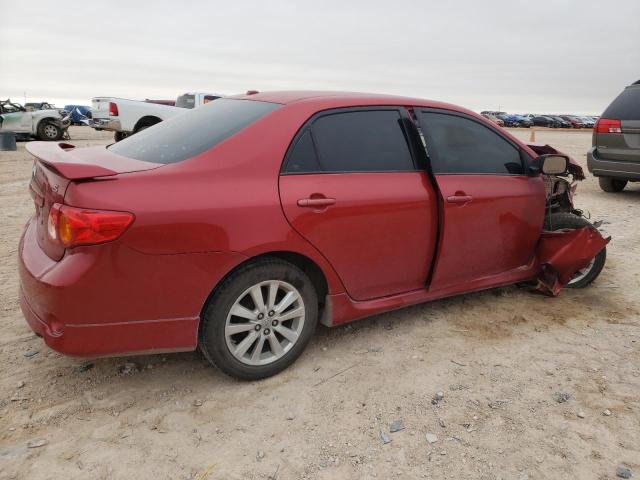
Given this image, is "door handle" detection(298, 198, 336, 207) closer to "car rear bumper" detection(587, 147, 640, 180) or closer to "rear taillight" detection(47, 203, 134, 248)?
"rear taillight" detection(47, 203, 134, 248)

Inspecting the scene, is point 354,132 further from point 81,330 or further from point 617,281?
point 617,281

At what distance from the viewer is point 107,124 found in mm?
14180

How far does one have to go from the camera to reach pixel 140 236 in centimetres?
238

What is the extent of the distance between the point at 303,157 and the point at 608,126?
23.6 feet

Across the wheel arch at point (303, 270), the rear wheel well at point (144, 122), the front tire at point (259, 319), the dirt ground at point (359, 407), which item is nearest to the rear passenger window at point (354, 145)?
the wheel arch at point (303, 270)

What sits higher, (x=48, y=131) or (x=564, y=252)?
(x=564, y=252)

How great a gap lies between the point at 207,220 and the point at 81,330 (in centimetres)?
77

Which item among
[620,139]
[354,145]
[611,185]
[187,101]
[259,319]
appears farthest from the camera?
[187,101]

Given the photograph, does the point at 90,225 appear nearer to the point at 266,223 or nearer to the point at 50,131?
the point at 266,223

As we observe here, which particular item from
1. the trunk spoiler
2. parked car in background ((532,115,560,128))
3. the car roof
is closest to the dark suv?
the car roof

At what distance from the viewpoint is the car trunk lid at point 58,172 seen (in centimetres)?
238

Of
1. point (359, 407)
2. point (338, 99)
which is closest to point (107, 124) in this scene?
point (338, 99)

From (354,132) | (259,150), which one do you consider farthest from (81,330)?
(354,132)

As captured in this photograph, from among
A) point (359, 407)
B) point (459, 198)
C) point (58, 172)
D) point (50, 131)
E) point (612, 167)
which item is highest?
point (58, 172)
